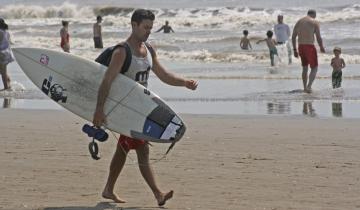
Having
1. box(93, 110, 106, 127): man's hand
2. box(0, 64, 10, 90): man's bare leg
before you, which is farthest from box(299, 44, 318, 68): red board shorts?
box(93, 110, 106, 127): man's hand

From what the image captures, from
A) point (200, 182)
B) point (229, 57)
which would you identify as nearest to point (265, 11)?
point (229, 57)

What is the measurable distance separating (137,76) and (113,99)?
0.70 feet

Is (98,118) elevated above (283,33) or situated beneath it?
elevated above

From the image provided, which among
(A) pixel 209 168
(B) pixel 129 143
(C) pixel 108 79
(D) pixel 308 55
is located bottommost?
(D) pixel 308 55

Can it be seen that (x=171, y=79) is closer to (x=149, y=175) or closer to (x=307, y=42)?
(x=149, y=175)

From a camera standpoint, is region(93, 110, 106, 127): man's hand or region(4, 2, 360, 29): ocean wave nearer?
region(93, 110, 106, 127): man's hand

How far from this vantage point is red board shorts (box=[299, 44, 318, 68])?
555 inches

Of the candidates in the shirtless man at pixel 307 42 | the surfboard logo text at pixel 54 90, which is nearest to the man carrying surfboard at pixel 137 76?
the surfboard logo text at pixel 54 90

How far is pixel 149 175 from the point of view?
5.76 m

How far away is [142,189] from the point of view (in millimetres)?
6375

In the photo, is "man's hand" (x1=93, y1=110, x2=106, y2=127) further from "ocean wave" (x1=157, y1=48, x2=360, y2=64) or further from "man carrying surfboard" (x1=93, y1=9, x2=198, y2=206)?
"ocean wave" (x1=157, y1=48, x2=360, y2=64)

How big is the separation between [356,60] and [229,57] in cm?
419

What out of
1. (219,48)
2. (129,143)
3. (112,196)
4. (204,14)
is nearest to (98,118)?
(129,143)

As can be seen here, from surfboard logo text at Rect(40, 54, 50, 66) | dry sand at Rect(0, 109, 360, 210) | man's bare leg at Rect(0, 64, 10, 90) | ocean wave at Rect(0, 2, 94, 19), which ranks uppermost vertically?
surfboard logo text at Rect(40, 54, 50, 66)
